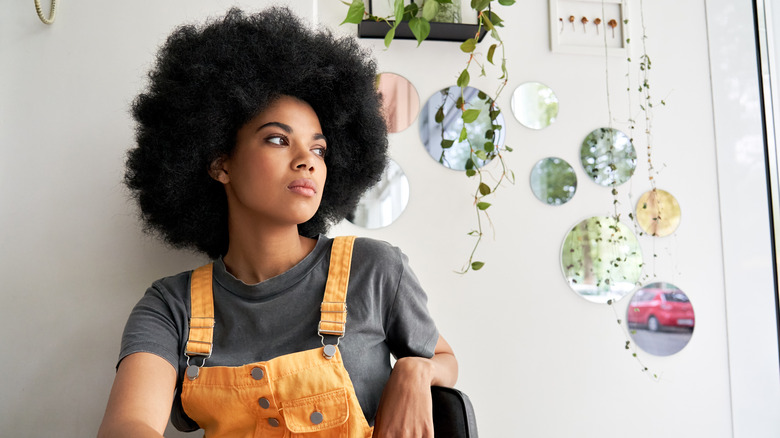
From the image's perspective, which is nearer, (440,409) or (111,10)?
(440,409)

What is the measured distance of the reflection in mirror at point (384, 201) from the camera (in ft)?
6.05

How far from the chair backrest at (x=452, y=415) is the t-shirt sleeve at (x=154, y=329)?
22.4 inches

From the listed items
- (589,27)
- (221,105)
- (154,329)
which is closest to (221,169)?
(221,105)

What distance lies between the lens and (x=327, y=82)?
141 centimetres

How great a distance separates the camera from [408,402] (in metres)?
1.17

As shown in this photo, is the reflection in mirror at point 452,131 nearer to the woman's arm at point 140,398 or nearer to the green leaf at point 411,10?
the green leaf at point 411,10

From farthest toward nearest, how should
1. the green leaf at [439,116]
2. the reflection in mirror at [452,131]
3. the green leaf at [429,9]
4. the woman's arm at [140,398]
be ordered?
the reflection in mirror at [452,131], the green leaf at [439,116], the green leaf at [429,9], the woman's arm at [140,398]

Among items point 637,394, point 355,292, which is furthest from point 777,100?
point 355,292

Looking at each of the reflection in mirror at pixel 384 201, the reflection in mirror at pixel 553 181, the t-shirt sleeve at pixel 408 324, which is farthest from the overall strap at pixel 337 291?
the reflection in mirror at pixel 553 181

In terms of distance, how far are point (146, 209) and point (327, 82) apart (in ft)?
1.78

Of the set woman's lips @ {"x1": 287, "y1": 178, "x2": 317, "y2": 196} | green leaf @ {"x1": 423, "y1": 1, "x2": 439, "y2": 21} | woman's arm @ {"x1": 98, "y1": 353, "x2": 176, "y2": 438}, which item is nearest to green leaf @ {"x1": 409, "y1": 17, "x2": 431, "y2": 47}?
green leaf @ {"x1": 423, "y1": 1, "x2": 439, "y2": 21}

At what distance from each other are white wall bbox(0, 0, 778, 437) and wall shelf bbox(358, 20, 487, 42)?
4 centimetres

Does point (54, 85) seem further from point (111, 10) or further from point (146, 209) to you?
point (146, 209)

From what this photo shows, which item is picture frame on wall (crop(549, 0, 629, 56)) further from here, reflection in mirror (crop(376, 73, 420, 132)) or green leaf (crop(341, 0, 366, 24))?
green leaf (crop(341, 0, 366, 24))
